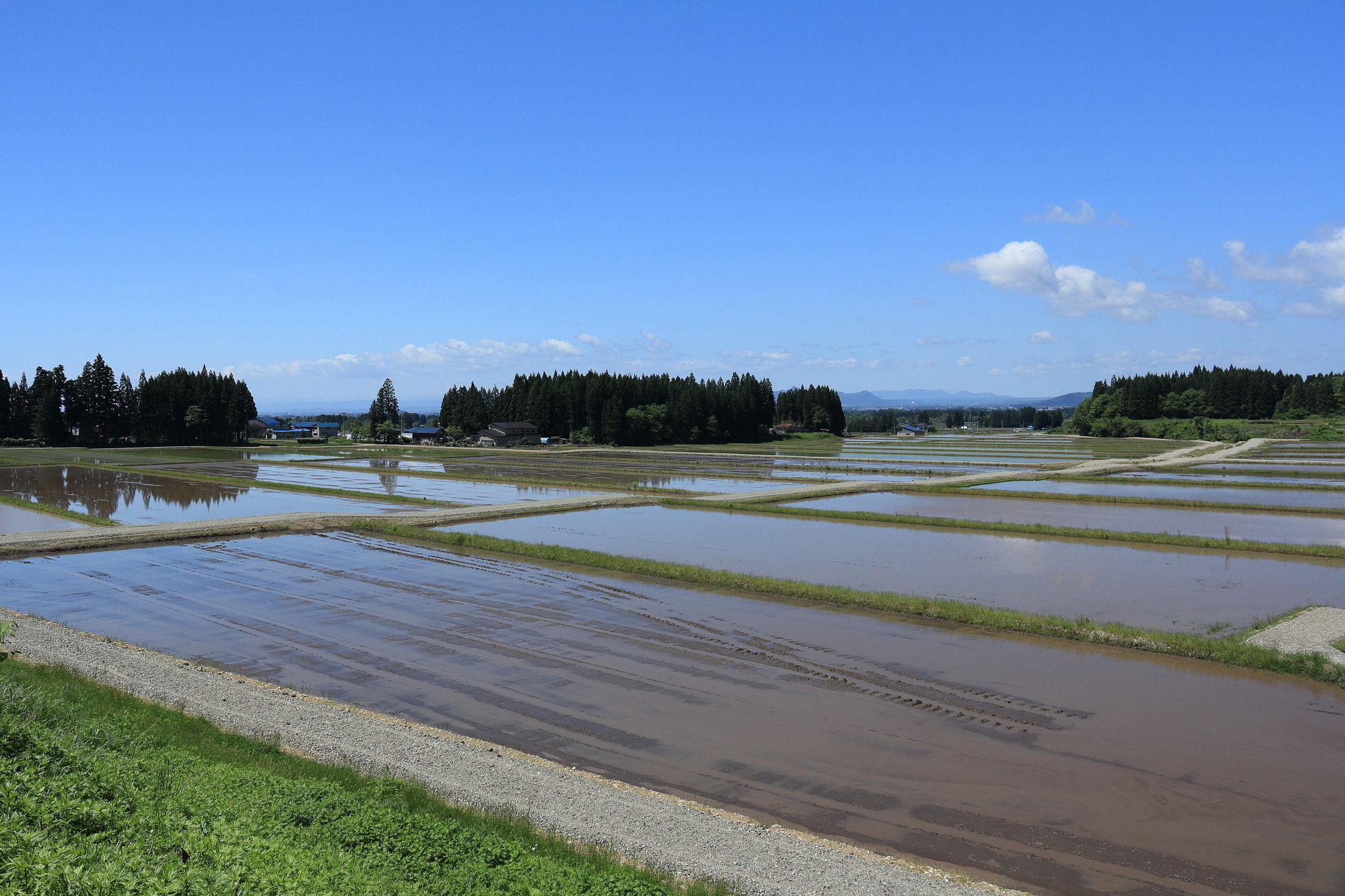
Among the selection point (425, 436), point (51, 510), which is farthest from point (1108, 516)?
point (425, 436)

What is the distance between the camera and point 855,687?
1357 centimetres

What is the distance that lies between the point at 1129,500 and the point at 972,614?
26.2 metres

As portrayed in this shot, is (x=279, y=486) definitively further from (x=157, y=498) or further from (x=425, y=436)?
(x=425, y=436)

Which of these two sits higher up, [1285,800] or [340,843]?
[340,843]

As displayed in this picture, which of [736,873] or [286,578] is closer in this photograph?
[736,873]

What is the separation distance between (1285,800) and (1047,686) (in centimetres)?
405

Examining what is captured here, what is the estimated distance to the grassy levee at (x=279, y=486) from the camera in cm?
3981

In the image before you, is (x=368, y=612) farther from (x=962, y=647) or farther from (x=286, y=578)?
(x=962, y=647)

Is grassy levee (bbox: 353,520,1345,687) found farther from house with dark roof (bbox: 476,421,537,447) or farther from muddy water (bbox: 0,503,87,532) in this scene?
house with dark roof (bbox: 476,421,537,447)

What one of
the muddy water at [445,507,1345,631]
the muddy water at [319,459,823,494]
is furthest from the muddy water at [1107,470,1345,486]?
the muddy water at [445,507,1345,631]

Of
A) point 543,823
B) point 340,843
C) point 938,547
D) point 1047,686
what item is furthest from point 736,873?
point 938,547

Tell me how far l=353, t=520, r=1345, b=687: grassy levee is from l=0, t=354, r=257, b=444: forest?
89.3 m

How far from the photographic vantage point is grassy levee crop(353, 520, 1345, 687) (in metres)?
14.5

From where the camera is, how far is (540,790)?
9227 millimetres
